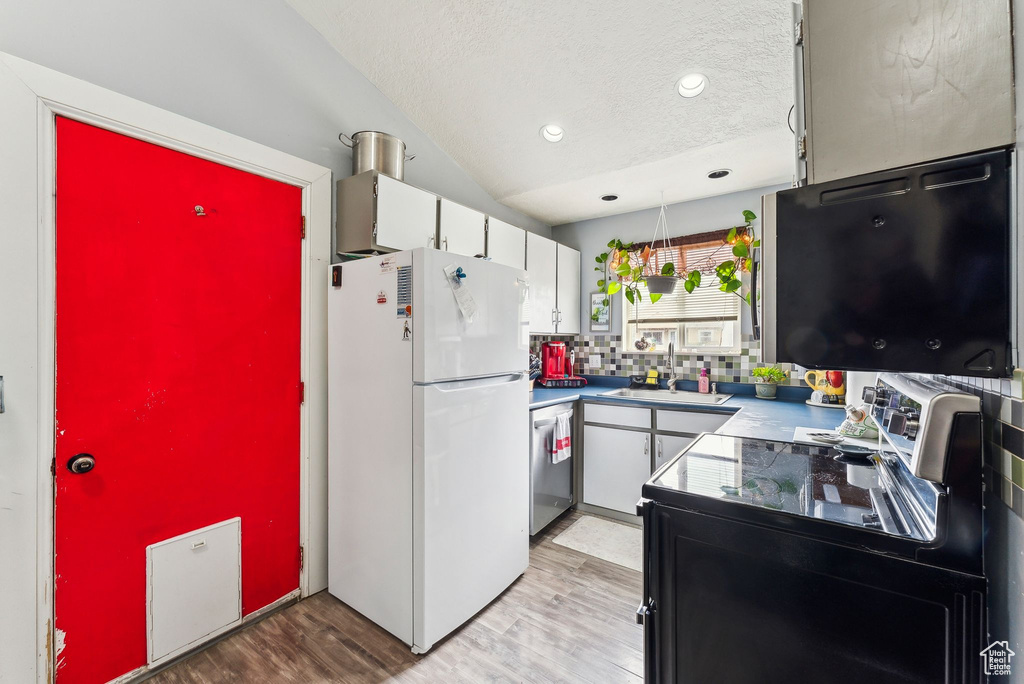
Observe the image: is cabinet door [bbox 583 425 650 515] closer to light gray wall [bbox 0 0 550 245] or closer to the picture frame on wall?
the picture frame on wall

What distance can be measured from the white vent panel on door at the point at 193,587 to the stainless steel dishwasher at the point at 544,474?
1.57 metres

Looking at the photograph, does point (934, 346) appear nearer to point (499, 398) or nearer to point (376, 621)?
point (499, 398)

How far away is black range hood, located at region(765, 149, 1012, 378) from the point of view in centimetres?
68

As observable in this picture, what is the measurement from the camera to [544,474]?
276 cm

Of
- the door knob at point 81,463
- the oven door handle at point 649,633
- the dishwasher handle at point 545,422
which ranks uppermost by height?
the door knob at point 81,463

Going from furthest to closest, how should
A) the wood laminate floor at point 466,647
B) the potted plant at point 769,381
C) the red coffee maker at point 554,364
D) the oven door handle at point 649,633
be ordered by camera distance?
the red coffee maker at point 554,364, the potted plant at point 769,381, the wood laminate floor at point 466,647, the oven door handle at point 649,633

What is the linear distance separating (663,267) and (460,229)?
1.62m

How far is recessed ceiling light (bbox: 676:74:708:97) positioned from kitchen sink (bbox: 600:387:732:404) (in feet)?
6.16

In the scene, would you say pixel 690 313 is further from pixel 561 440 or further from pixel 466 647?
pixel 466 647

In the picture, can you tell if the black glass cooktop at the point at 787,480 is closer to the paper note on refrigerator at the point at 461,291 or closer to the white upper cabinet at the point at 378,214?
the paper note on refrigerator at the point at 461,291

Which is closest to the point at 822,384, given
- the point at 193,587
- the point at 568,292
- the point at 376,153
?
the point at 568,292

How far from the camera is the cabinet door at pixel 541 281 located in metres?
3.27

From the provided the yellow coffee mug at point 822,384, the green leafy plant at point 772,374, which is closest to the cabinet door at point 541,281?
the green leafy plant at point 772,374

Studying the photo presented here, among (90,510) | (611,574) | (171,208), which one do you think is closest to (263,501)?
(90,510)
